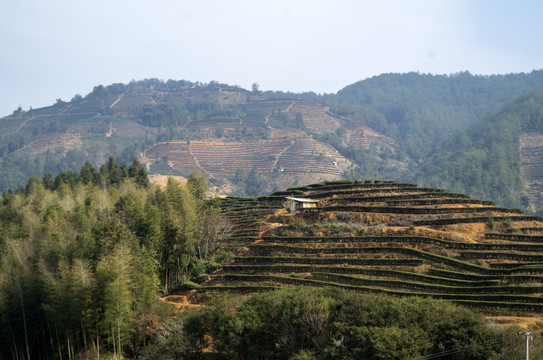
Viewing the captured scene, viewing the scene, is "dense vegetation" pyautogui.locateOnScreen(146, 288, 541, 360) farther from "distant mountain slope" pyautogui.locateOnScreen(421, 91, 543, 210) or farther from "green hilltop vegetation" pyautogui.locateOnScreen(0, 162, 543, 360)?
"distant mountain slope" pyautogui.locateOnScreen(421, 91, 543, 210)

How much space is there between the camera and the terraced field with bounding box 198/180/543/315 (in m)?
35.8

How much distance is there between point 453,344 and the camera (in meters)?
26.4

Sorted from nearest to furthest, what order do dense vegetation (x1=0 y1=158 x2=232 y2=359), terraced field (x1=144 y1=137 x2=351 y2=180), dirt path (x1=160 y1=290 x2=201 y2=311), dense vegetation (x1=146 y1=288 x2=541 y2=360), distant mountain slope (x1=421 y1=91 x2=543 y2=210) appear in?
dense vegetation (x1=146 y1=288 x2=541 y2=360)
dense vegetation (x1=0 y1=158 x2=232 y2=359)
dirt path (x1=160 y1=290 x2=201 y2=311)
distant mountain slope (x1=421 y1=91 x2=543 y2=210)
terraced field (x1=144 y1=137 x2=351 y2=180)

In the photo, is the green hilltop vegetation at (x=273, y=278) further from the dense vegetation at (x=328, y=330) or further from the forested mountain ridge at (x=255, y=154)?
the forested mountain ridge at (x=255, y=154)

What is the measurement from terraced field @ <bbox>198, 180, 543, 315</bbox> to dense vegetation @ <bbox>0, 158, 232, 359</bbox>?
414cm

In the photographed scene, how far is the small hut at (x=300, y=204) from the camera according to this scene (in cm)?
5481

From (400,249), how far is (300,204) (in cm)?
1531

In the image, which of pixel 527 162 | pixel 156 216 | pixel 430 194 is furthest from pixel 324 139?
pixel 156 216

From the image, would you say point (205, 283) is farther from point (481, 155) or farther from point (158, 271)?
point (481, 155)

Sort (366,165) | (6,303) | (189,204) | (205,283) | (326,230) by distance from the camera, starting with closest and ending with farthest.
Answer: (6,303) → (205,283) → (326,230) → (189,204) → (366,165)

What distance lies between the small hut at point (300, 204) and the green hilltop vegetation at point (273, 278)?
1426 mm

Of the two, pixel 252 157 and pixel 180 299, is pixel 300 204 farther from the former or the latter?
pixel 252 157

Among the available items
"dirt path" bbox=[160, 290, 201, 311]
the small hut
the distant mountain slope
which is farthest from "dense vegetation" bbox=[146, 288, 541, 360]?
the distant mountain slope

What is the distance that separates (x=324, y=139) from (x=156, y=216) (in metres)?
136
